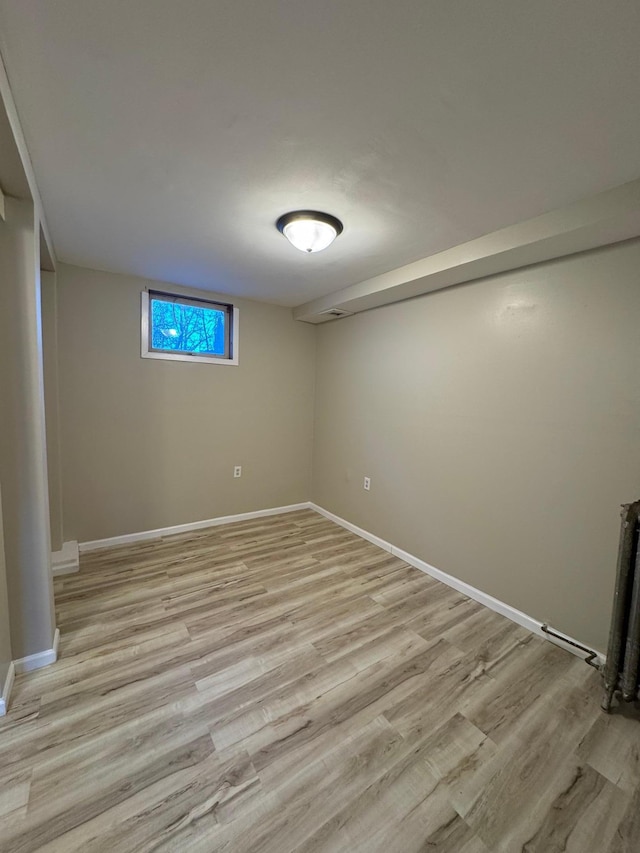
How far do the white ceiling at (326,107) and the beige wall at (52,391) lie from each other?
35.9 inches

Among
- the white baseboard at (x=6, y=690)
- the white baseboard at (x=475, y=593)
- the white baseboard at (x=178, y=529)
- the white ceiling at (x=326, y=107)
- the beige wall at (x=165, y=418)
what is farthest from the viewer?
the white baseboard at (x=178, y=529)

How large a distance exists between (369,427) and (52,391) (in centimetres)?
264

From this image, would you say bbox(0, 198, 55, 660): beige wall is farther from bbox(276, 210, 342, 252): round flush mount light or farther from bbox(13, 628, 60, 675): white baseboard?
bbox(276, 210, 342, 252): round flush mount light

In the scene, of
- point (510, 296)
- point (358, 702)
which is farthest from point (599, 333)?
point (358, 702)

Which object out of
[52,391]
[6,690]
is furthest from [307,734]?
[52,391]

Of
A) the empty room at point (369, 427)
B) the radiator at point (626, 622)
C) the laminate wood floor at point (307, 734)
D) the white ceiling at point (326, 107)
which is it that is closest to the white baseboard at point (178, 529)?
the empty room at point (369, 427)

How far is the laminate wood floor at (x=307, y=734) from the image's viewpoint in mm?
1116

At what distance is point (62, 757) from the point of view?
1.30 m

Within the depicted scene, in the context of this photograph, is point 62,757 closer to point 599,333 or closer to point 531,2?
point 531,2

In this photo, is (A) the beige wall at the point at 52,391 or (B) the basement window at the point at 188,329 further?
(B) the basement window at the point at 188,329

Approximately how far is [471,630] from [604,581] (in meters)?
0.78

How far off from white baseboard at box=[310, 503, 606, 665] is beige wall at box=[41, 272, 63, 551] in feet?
8.53

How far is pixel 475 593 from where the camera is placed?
2.44 m

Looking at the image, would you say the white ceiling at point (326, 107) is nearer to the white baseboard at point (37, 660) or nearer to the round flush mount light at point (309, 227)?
the round flush mount light at point (309, 227)
